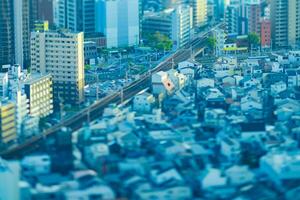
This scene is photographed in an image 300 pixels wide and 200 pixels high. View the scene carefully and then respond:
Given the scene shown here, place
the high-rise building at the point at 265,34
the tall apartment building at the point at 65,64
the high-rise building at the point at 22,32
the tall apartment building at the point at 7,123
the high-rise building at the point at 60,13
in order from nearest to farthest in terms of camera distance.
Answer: the tall apartment building at the point at 7,123 < the tall apartment building at the point at 65,64 < the high-rise building at the point at 22,32 < the high-rise building at the point at 265,34 < the high-rise building at the point at 60,13

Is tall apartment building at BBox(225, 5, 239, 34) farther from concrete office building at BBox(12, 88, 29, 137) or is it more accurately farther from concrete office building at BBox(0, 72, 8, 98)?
concrete office building at BBox(12, 88, 29, 137)

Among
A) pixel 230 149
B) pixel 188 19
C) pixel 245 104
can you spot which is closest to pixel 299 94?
pixel 245 104

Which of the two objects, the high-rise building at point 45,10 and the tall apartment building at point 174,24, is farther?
the tall apartment building at point 174,24

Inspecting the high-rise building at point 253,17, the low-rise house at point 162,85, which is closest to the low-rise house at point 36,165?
the low-rise house at point 162,85

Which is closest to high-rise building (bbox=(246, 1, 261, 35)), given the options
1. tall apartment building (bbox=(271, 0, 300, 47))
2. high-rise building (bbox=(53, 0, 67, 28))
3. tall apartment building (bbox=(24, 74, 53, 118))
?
tall apartment building (bbox=(271, 0, 300, 47))

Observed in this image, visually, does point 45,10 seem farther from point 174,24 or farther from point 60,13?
point 174,24

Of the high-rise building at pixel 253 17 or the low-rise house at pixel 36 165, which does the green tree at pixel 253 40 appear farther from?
the low-rise house at pixel 36 165
